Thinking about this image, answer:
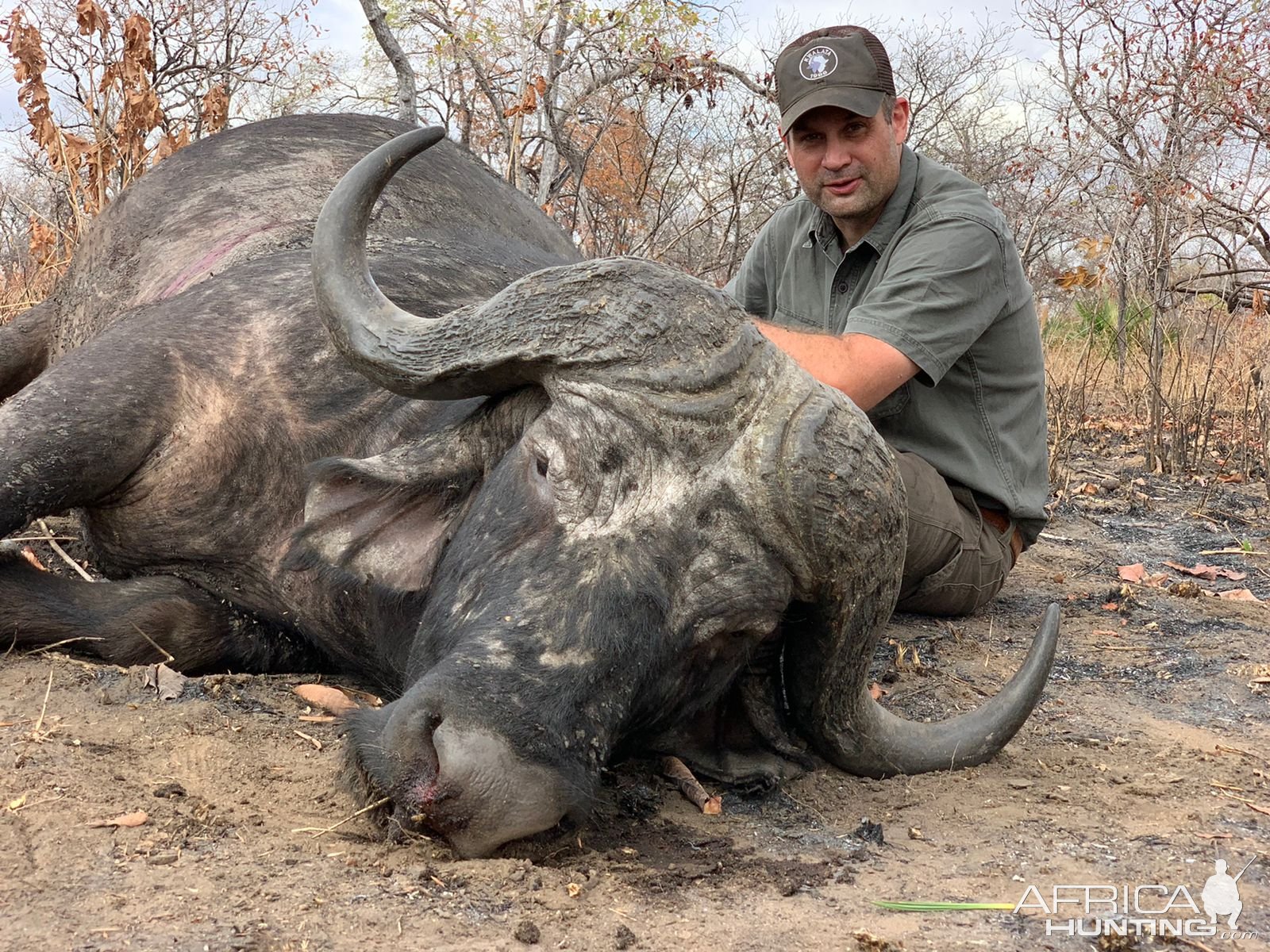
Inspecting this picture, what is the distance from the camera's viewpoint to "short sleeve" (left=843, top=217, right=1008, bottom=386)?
12.5 ft

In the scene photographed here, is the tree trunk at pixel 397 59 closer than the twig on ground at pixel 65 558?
No

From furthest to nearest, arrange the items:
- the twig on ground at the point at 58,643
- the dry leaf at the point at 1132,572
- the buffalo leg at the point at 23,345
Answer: the buffalo leg at the point at 23,345 < the dry leaf at the point at 1132,572 < the twig on ground at the point at 58,643

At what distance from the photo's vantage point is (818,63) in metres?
4.32

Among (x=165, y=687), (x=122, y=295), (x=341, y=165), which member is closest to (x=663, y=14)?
(x=341, y=165)

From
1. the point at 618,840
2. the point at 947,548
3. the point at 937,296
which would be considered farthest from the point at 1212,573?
the point at 618,840

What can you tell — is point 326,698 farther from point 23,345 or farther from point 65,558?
point 23,345

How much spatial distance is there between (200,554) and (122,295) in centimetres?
171

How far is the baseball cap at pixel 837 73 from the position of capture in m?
4.28

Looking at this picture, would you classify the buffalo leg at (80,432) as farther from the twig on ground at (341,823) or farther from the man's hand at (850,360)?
the man's hand at (850,360)

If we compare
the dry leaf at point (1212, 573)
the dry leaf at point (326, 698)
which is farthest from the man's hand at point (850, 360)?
the dry leaf at point (1212, 573)

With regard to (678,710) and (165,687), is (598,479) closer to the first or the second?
(678,710)

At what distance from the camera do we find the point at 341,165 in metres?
5.01

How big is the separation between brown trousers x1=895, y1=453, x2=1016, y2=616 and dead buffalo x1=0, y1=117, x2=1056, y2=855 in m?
1.16

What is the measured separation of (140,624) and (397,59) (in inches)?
200
